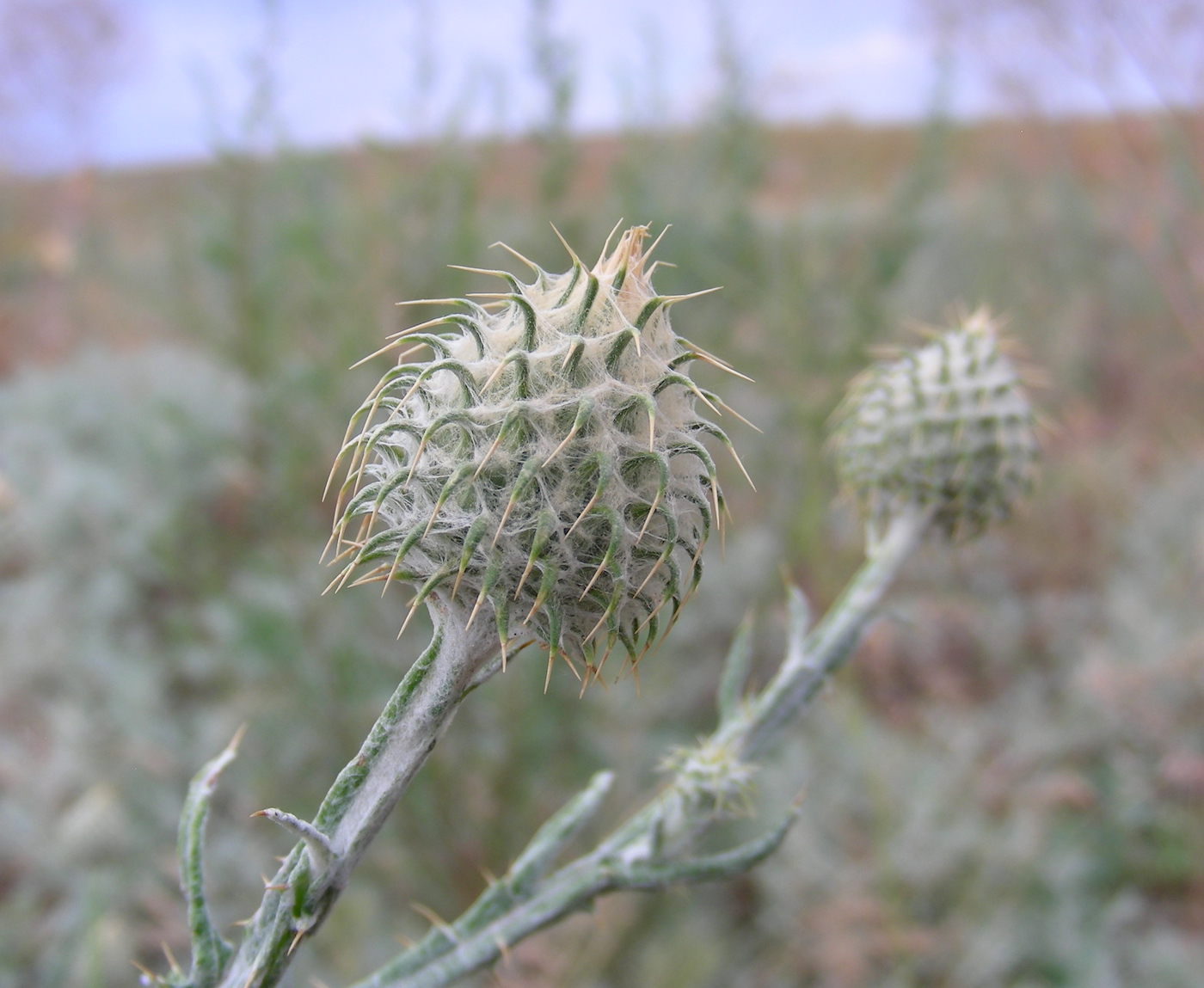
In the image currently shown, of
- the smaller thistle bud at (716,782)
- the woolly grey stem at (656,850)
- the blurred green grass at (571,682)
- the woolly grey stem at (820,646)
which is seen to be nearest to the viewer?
the woolly grey stem at (656,850)

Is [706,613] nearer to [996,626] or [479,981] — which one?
[996,626]

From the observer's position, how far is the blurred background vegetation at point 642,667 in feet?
12.7

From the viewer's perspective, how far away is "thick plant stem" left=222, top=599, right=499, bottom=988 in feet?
3.24

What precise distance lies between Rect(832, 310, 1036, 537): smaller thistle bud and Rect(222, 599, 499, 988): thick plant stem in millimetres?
1177

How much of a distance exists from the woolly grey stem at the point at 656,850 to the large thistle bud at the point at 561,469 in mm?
455

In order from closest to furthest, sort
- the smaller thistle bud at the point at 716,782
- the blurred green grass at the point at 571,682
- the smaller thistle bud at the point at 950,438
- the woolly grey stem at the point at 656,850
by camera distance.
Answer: the woolly grey stem at the point at 656,850 < the smaller thistle bud at the point at 716,782 < the smaller thistle bud at the point at 950,438 < the blurred green grass at the point at 571,682

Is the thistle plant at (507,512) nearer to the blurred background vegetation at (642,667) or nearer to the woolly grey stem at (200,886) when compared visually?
the woolly grey stem at (200,886)

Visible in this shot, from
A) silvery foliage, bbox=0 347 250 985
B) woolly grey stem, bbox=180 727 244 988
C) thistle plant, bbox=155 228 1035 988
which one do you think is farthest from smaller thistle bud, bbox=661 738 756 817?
silvery foliage, bbox=0 347 250 985

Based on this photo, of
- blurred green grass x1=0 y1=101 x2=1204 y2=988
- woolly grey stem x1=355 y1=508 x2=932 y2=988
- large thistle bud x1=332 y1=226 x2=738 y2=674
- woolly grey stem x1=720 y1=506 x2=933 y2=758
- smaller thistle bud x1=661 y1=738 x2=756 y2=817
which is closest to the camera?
large thistle bud x1=332 y1=226 x2=738 y2=674

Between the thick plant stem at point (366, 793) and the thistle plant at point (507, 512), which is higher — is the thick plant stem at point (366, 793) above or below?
below

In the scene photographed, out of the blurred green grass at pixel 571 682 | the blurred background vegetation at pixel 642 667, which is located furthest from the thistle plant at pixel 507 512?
the blurred background vegetation at pixel 642 667

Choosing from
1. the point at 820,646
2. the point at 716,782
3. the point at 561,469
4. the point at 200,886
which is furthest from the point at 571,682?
the point at 561,469

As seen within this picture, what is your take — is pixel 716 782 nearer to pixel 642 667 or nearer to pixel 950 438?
pixel 950 438

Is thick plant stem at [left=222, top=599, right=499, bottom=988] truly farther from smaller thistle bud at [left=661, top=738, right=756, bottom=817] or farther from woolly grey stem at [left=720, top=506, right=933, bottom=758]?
woolly grey stem at [left=720, top=506, right=933, bottom=758]
